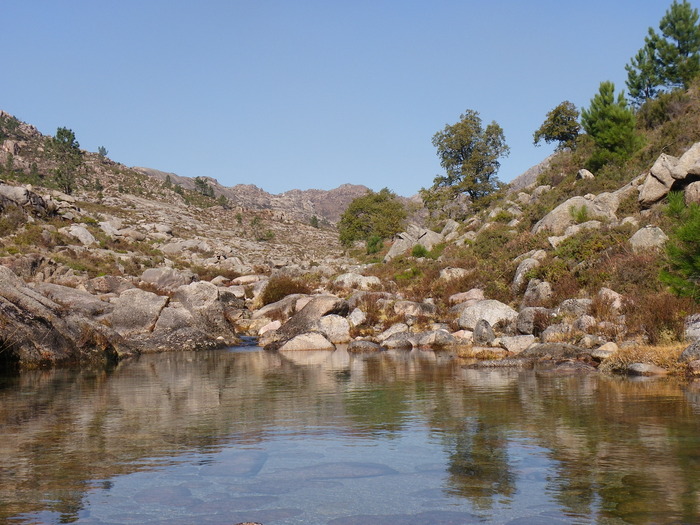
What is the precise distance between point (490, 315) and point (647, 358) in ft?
36.1

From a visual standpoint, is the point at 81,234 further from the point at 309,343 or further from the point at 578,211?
the point at 578,211

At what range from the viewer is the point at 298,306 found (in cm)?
3469

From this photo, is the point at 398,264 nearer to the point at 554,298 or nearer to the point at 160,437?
the point at 554,298

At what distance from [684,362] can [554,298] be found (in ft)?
39.2

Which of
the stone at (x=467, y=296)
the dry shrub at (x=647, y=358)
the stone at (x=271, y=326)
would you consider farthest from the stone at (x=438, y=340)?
the dry shrub at (x=647, y=358)

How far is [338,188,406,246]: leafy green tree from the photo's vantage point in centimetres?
8569

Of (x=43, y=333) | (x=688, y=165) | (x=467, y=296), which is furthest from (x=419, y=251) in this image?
(x=43, y=333)

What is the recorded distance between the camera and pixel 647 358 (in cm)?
1691

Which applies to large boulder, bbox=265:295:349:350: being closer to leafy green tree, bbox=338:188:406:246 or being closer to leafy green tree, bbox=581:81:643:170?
leafy green tree, bbox=581:81:643:170

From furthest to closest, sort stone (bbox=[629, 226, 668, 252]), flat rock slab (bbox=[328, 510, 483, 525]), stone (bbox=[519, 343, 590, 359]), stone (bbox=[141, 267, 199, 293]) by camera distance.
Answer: stone (bbox=[141, 267, 199, 293])
stone (bbox=[629, 226, 668, 252])
stone (bbox=[519, 343, 590, 359])
flat rock slab (bbox=[328, 510, 483, 525])

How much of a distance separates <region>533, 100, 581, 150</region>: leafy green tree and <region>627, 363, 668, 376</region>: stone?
54664 millimetres

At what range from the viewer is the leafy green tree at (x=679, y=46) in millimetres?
61769

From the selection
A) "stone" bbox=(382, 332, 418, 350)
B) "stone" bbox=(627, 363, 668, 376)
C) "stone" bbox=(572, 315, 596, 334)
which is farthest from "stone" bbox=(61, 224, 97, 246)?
"stone" bbox=(627, 363, 668, 376)

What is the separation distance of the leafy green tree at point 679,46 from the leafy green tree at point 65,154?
275 ft
